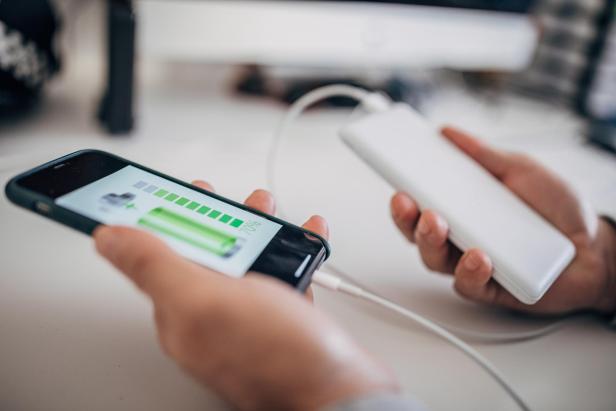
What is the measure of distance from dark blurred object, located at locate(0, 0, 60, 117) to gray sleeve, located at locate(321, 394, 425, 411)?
430 mm

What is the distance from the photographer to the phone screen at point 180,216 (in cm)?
25

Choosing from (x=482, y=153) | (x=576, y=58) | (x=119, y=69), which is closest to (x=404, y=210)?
(x=482, y=153)

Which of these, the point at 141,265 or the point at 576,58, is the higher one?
the point at 576,58

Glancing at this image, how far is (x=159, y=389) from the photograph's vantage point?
0.25m

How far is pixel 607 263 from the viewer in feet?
1.33

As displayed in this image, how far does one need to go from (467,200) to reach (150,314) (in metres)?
0.26

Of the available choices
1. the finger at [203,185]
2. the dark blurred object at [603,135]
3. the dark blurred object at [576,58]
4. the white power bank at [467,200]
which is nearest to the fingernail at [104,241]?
the finger at [203,185]

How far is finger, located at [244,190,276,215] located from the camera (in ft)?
1.07

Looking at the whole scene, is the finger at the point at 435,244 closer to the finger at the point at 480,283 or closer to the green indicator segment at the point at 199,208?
the finger at the point at 480,283

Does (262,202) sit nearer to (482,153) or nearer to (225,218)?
(225,218)

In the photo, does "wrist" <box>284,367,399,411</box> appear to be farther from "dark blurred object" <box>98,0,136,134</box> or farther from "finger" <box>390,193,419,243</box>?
"dark blurred object" <box>98,0,136,134</box>

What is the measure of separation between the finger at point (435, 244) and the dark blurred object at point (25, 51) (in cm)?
41

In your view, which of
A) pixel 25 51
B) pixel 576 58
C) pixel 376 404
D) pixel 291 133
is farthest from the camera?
pixel 576 58

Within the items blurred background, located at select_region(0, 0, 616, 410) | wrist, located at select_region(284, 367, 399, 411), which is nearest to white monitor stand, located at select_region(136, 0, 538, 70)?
blurred background, located at select_region(0, 0, 616, 410)
